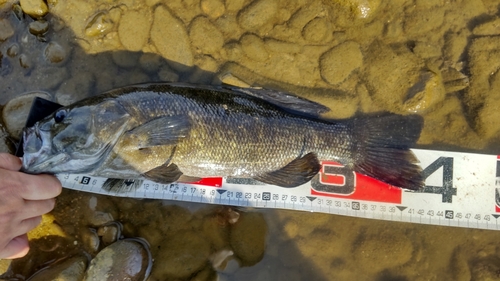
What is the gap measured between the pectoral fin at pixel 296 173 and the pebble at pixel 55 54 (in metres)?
2.81

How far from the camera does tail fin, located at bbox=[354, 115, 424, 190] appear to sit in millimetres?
3402

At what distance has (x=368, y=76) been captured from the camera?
3826mm

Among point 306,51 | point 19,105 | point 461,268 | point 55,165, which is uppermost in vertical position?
point 306,51

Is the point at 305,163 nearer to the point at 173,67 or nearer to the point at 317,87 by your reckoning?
the point at 317,87

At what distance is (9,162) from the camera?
9.41ft

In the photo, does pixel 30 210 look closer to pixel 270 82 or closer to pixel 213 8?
pixel 270 82

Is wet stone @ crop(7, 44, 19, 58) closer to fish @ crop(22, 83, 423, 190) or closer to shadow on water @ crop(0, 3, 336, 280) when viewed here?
shadow on water @ crop(0, 3, 336, 280)

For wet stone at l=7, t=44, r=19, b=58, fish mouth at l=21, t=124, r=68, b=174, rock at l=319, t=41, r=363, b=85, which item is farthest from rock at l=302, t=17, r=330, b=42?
wet stone at l=7, t=44, r=19, b=58

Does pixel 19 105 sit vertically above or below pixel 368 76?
below

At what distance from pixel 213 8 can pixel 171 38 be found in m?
0.62

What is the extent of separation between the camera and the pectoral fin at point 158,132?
2.97 meters

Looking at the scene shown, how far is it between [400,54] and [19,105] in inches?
174

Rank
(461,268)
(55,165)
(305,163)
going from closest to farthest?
(55,165), (305,163), (461,268)

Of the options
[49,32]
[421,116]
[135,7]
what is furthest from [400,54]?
[49,32]
